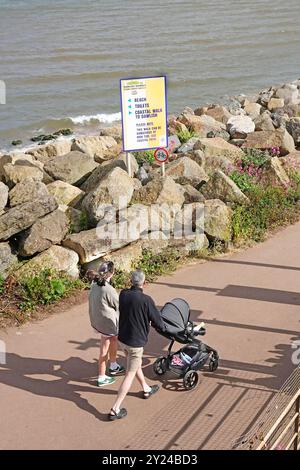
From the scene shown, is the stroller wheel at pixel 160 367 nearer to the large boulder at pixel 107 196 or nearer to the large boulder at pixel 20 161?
the large boulder at pixel 107 196

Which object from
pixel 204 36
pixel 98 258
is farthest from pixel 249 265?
pixel 204 36

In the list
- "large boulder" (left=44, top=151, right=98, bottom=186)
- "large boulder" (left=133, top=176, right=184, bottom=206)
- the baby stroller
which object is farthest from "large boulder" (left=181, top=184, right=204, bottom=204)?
the baby stroller

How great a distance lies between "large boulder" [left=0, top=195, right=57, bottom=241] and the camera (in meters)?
11.2

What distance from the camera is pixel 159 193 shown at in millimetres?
12570

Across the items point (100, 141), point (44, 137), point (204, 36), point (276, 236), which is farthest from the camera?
point (204, 36)

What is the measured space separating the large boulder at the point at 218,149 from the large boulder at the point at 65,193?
11.5 ft

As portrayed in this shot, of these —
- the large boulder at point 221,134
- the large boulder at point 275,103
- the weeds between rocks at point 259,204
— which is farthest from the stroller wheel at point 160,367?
the large boulder at point 275,103

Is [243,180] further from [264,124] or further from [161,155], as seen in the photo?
[264,124]

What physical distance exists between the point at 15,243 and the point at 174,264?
2.69 m

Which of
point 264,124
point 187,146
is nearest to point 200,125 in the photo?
point 264,124

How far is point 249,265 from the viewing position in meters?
12.0

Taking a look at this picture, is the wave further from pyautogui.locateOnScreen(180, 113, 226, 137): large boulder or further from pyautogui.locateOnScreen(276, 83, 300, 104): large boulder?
pyautogui.locateOnScreen(180, 113, 226, 137): large boulder
